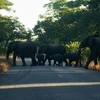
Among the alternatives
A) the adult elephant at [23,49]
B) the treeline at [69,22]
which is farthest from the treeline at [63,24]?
the adult elephant at [23,49]

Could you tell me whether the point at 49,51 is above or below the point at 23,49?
below

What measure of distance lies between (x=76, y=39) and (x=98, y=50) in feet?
97.1

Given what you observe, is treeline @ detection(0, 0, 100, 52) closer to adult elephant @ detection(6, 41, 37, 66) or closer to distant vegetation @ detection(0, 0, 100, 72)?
distant vegetation @ detection(0, 0, 100, 72)

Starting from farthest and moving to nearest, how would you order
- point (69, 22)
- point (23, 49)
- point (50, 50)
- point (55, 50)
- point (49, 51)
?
point (69, 22) < point (55, 50) < point (50, 50) < point (49, 51) < point (23, 49)

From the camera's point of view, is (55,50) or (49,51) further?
(55,50)

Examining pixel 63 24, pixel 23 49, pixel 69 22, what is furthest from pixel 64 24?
pixel 23 49

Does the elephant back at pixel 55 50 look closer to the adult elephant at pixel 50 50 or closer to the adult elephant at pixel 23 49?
the adult elephant at pixel 50 50

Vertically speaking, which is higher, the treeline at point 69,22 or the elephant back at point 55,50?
the treeline at point 69,22

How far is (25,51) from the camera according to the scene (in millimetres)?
39281

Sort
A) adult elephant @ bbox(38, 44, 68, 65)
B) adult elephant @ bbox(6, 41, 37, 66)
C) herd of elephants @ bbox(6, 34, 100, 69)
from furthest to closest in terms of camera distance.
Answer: adult elephant @ bbox(38, 44, 68, 65)
adult elephant @ bbox(6, 41, 37, 66)
herd of elephants @ bbox(6, 34, 100, 69)

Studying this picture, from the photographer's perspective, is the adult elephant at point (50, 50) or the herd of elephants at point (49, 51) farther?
the adult elephant at point (50, 50)

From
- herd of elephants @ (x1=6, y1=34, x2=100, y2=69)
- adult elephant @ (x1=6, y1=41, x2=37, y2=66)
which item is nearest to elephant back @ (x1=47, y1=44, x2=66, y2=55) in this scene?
herd of elephants @ (x1=6, y1=34, x2=100, y2=69)

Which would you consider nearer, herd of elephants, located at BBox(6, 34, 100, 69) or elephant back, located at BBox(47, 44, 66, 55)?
herd of elephants, located at BBox(6, 34, 100, 69)

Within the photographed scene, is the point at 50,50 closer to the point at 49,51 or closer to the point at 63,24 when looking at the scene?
the point at 49,51
